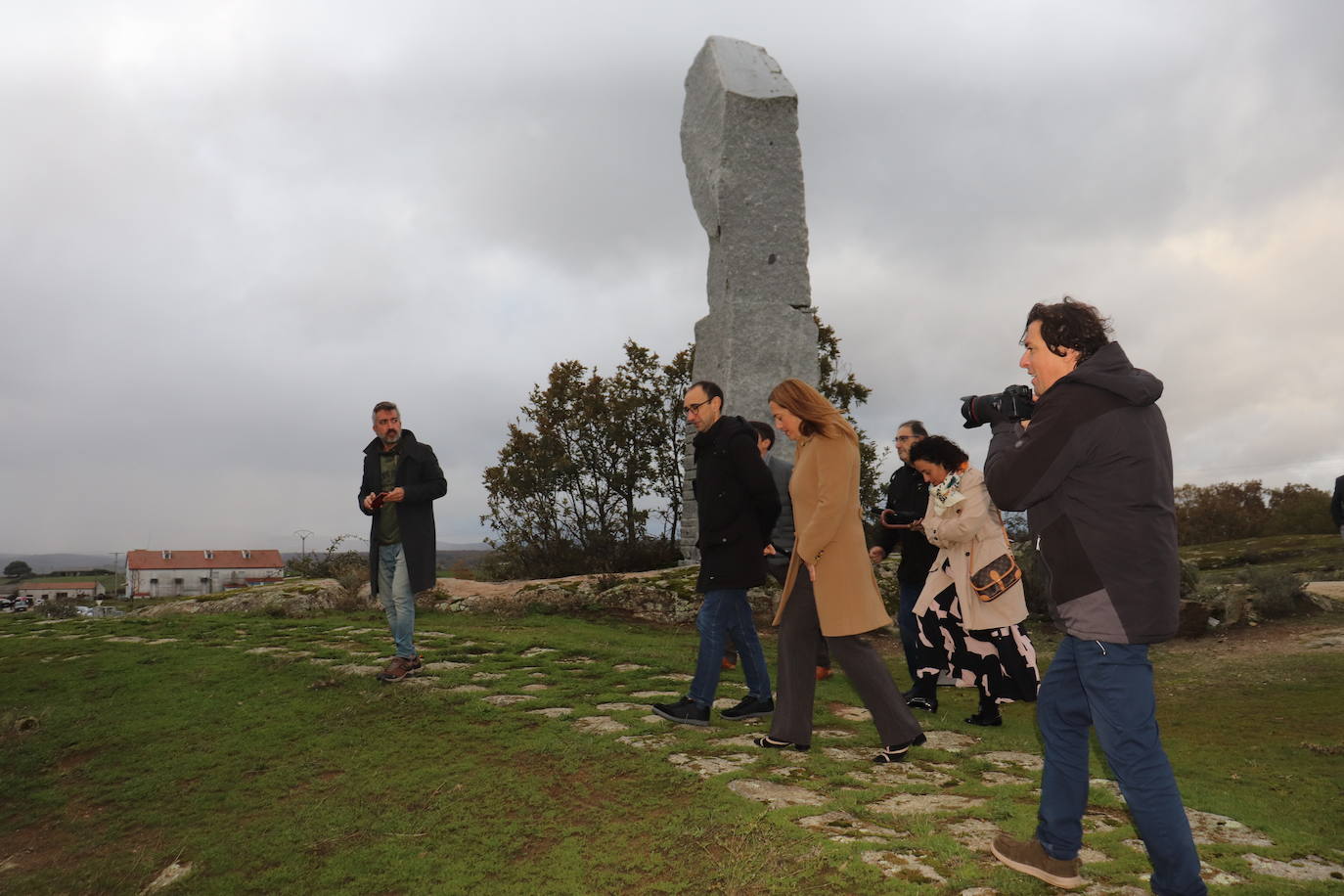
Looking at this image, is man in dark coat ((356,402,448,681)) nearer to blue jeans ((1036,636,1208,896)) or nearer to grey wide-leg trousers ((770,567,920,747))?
grey wide-leg trousers ((770,567,920,747))

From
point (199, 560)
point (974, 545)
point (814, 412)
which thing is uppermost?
point (814, 412)

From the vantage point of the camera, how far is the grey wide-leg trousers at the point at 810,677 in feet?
13.9

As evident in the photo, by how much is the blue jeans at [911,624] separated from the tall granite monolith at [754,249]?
5.92 m

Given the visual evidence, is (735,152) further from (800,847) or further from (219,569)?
(219,569)

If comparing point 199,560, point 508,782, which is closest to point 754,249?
point 508,782

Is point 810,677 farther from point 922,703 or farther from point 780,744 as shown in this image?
point 922,703

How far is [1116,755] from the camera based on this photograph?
8.77ft

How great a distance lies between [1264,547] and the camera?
17891mm

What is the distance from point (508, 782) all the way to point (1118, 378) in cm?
324

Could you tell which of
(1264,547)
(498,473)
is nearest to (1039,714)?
(498,473)

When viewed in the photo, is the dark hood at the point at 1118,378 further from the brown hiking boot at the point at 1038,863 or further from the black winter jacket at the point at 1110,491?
the brown hiking boot at the point at 1038,863

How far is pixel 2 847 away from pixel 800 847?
4.05 metres

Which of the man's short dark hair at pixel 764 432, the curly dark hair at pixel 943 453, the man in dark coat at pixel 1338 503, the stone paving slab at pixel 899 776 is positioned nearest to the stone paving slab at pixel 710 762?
the stone paving slab at pixel 899 776

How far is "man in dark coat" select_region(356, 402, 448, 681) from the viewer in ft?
20.5
